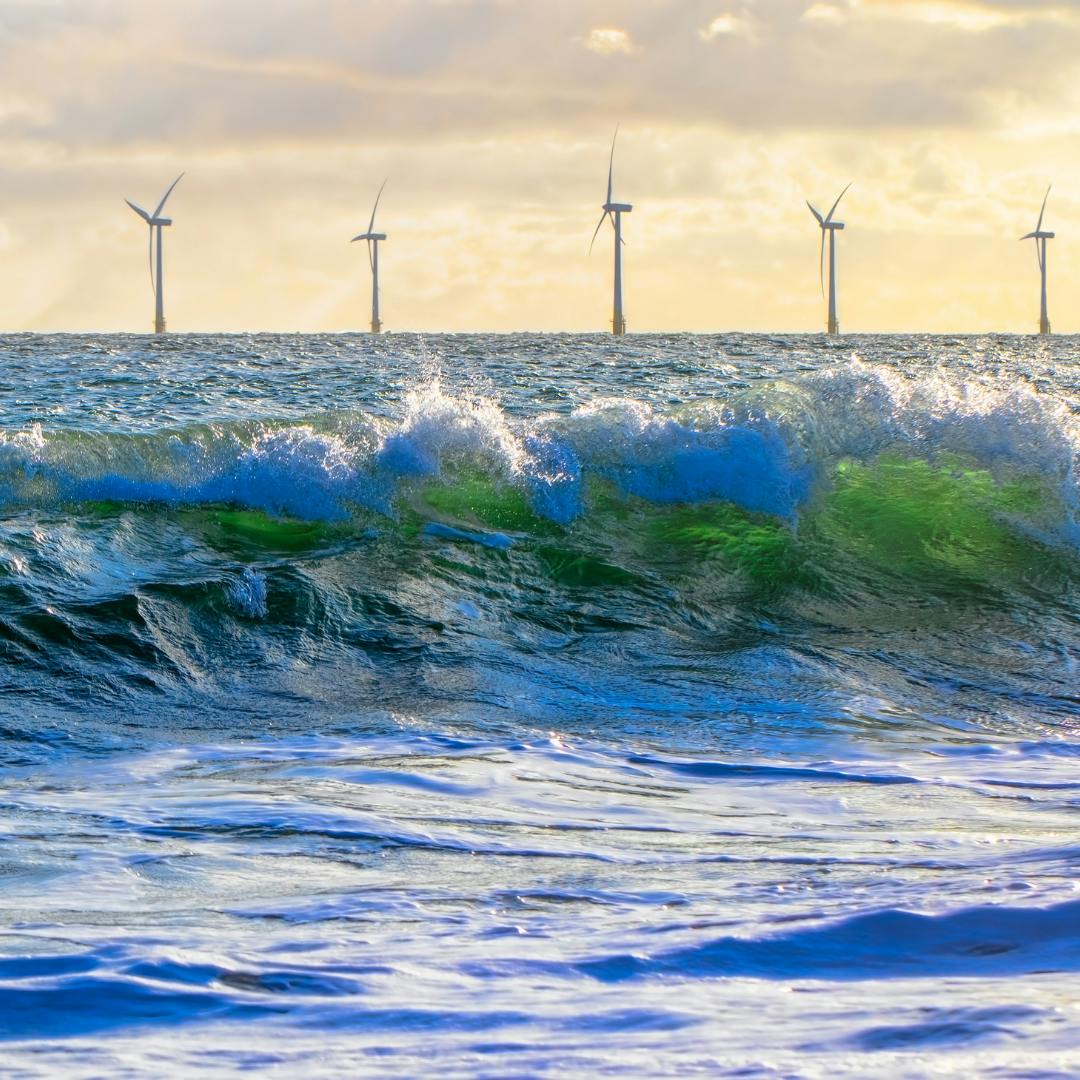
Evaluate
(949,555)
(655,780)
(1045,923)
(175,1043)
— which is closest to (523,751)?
(655,780)

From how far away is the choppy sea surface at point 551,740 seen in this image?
253 centimetres

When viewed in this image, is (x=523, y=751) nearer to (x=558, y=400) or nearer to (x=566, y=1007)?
(x=566, y=1007)

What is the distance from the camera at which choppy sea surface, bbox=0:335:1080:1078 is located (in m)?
2.53

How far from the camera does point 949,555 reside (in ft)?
33.0

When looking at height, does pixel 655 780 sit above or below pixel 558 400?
below

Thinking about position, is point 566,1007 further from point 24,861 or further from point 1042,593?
point 1042,593

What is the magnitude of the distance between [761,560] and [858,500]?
1.55 metres

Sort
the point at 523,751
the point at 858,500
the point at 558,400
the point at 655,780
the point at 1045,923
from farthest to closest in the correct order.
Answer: the point at 558,400 < the point at 858,500 < the point at 523,751 < the point at 655,780 < the point at 1045,923

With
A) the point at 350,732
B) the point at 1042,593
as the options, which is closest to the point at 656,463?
the point at 1042,593

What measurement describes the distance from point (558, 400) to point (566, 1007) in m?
19.9

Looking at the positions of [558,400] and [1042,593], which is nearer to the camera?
[1042,593]

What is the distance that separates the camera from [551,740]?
561 cm

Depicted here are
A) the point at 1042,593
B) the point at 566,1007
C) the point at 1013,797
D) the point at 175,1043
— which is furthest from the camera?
the point at 1042,593

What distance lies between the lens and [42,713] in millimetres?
5926
